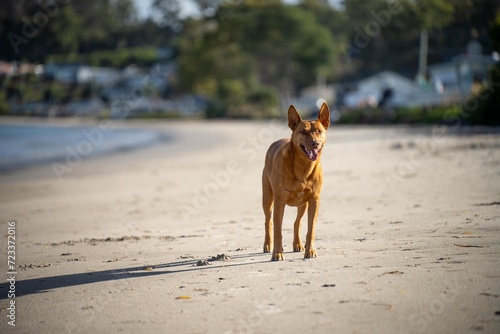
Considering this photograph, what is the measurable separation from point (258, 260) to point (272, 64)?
72864 mm

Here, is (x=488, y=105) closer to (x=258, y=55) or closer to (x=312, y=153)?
(x=312, y=153)

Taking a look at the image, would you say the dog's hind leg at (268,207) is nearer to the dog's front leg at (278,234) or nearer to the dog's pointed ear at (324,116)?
the dog's front leg at (278,234)

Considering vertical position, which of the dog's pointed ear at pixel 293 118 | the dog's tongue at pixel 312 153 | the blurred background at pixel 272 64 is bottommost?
the dog's tongue at pixel 312 153

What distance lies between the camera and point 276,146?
679cm

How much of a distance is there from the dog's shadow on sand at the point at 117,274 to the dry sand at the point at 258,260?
0.02 meters

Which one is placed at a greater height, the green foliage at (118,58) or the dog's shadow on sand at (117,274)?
the green foliage at (118,58)

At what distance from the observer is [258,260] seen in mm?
6477

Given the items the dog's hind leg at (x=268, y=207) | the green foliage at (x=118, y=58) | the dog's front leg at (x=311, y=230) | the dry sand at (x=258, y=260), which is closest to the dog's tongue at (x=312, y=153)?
the dog's front leg at (x=311, y=230)

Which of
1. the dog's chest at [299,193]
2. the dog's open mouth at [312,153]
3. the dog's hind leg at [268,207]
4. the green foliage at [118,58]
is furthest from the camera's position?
the green foliage at [118,58]

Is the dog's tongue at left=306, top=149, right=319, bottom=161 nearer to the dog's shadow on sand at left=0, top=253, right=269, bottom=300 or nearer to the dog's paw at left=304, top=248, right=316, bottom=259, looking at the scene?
the dog's paw at left=304, top=248, right=316, bottom=259

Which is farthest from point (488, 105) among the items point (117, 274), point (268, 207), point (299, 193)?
point (117, 274)

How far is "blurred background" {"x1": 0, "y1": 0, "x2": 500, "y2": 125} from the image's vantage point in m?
37.3

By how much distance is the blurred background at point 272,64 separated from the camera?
123 ft

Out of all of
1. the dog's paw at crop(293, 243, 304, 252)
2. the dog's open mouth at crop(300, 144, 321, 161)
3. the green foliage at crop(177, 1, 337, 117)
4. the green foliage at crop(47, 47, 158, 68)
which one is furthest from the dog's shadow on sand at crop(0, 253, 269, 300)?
the green foliage at crop(47, 47, 158, 68)
